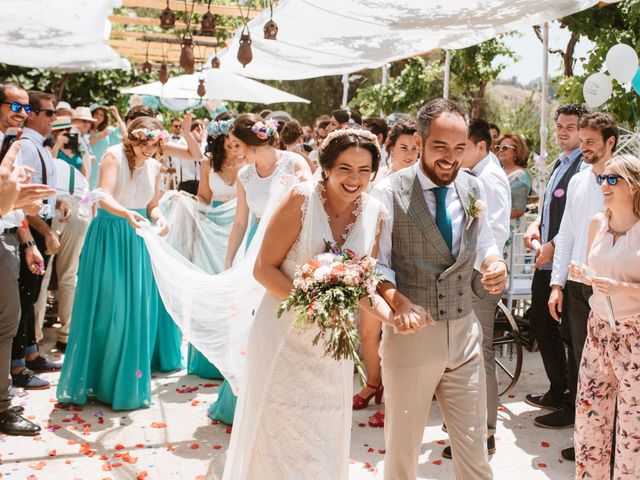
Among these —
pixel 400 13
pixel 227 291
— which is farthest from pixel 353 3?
pixel 227 291

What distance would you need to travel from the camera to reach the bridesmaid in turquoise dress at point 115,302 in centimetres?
582

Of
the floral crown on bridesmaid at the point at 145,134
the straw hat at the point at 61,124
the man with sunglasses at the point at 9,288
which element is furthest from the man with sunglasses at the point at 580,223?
the straw hat at the point at 61,124

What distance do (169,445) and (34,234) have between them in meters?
3.04

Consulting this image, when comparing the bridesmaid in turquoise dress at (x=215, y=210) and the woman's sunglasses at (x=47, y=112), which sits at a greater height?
the woman's sunglasses at (x=47, y=112)

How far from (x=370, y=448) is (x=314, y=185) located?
95.9 inches

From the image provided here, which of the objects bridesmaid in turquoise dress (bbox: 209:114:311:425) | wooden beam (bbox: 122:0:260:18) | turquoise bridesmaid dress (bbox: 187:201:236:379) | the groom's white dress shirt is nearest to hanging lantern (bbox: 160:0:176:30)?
bridesmaid in turquoise dress (bbox: 209:114:311:425)

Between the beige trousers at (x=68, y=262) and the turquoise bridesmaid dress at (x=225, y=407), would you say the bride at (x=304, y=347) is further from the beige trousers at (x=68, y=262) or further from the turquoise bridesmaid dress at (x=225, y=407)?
the beige trousers at (x=68, y=262)

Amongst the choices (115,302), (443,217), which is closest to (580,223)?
(443,217)

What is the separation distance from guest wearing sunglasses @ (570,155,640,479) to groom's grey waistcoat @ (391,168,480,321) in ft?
3.30

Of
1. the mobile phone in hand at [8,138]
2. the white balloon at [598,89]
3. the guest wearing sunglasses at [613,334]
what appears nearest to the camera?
the guest wearing sunglasses at [613,334]

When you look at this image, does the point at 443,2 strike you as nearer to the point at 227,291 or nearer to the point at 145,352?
the point at 227,291

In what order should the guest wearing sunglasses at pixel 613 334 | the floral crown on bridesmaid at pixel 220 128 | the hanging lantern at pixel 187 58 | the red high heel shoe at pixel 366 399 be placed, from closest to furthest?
the guest wearing sunglasses at pixel 613 334 < the hanging lantern at pixel 187 58 < the red high heel shoe at pixel 366 399 < the floral crown on bridesmaid at pixel 220 128

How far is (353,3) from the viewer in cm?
632

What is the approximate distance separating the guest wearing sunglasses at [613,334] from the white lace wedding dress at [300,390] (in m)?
1.51
